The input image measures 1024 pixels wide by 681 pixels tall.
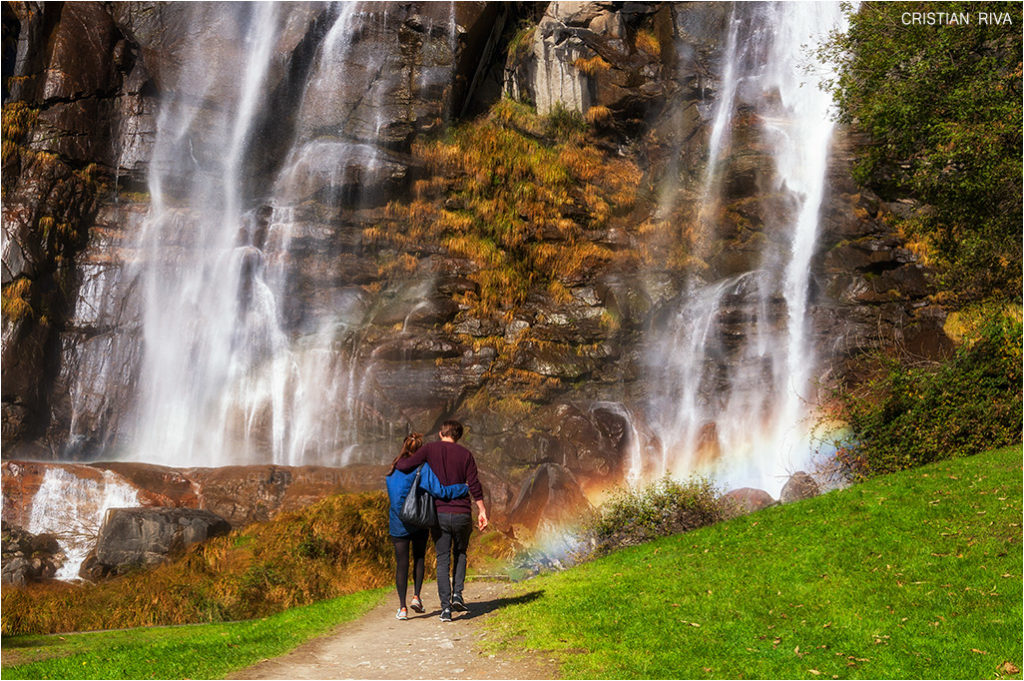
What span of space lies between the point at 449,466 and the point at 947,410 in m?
10.5

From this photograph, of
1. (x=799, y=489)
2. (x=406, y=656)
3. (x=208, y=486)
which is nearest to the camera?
(x=406, y=656)

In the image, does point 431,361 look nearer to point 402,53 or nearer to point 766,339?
point 766,339

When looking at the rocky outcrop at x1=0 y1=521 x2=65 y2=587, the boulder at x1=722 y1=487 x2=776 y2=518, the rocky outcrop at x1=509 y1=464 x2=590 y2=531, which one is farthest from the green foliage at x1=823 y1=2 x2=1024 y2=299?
the rocky outcrop at x1=0 y1=521 x2=65 y2=587

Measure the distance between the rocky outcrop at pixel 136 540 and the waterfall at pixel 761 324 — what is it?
1187cm

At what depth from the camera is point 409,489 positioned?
360 inches

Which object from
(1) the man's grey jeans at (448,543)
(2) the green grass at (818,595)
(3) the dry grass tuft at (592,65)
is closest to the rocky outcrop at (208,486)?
(2) the green grass at (818,595)

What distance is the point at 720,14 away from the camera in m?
32.2

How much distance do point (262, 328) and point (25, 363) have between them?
700 centimetres

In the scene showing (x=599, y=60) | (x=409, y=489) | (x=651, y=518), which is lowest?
(x=651, y=518)

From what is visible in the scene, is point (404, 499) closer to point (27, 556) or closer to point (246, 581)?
point (246, 581)

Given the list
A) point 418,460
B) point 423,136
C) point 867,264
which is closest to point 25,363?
point 423,136

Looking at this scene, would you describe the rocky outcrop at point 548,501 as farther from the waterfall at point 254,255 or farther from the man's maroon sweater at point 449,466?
the man's maroon sweater at point 449,466

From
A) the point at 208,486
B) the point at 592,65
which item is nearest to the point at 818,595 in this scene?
the point at 208,486

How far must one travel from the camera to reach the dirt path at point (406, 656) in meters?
7.12
